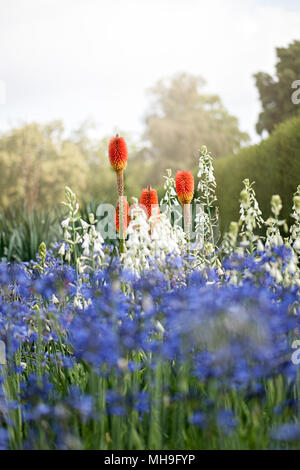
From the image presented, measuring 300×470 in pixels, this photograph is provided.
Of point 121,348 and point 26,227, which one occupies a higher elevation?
point 26,227

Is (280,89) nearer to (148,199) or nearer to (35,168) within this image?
(148,199)

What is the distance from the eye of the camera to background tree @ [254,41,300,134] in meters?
23.1

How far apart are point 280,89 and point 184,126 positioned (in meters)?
20.9

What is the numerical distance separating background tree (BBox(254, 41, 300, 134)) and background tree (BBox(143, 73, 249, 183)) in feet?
53.1

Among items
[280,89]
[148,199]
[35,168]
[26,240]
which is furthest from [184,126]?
[148,199]

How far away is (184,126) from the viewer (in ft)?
146

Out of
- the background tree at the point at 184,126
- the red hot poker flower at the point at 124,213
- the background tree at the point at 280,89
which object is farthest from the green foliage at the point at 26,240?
the background tree at the point at 184,126

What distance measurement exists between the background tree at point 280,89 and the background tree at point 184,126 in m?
16.2

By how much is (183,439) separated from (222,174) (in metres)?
8.22

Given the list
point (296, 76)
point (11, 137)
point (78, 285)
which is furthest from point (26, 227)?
point (11, 137)

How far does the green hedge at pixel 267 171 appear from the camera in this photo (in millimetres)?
8469

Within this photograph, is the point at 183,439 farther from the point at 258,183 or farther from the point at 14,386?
the point at 258,183

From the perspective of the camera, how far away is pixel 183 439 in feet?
8.68
